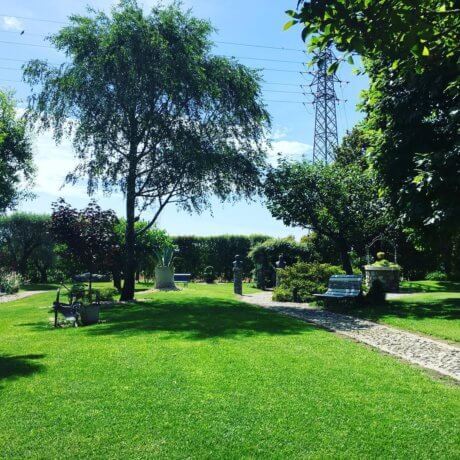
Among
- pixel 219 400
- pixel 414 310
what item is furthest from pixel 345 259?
pixel 219 400

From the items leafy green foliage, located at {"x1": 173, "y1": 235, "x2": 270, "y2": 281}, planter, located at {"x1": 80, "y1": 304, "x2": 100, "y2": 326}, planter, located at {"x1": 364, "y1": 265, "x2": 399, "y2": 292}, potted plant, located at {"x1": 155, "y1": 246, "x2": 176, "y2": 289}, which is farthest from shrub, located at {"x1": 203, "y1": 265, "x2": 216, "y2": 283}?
planter, located at {"x1": 80, "y1": 304, "x2": 100, "y2": 326}

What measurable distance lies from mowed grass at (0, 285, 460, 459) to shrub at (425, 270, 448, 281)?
62.1ft

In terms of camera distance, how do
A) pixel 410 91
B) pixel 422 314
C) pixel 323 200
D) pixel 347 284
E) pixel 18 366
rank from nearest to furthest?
pixel 18 366 → pixel 410 91 → pixel 422 314 → pixel 347 284 → pixel 323 200

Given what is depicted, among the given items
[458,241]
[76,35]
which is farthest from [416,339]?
[76,35]

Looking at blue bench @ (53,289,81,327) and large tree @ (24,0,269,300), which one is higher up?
large tree @ (24,0,269,300)

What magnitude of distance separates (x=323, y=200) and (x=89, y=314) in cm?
1080

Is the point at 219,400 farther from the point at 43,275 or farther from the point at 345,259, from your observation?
the point at 43,275

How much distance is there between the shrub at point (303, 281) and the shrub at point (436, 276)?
30.6 ft

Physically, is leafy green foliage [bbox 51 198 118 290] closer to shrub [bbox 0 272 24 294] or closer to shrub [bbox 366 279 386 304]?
shrub [bbox 366 279 386 304]

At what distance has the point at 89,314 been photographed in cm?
1203

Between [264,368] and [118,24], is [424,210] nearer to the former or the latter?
[264,368]

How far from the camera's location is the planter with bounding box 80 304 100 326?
1196cm

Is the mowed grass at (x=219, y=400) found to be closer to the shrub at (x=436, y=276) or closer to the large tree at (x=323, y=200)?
the large tree at (x=323, y=200)

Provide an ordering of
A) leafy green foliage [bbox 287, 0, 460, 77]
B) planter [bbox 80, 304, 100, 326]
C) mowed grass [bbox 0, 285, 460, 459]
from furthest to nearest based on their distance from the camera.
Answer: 1. planter [bbox 80, 304, 100, 326]
2. mowed grass [bbox 0, 285, 460, 459]
3. leafy green foliage [bbox 287, 0, 460, 77]
